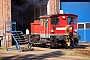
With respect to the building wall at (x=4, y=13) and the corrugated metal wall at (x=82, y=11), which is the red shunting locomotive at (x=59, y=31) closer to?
the building wall at (x=4, y=13)

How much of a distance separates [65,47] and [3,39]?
6039 mm

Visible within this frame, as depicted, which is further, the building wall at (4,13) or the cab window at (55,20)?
the building wall at (4,13)

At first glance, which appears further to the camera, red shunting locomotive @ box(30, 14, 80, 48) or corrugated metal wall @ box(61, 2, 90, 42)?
corrugated metal wall @ box(61, 2, 90, 42)

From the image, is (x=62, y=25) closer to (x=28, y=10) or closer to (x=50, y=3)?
(x=50, y=3)

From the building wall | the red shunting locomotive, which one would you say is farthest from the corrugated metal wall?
the building wall

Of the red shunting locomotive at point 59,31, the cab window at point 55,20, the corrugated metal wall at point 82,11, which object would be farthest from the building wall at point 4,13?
the corrugated metal wall at point 82,11

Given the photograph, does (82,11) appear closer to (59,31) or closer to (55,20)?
(55,20)

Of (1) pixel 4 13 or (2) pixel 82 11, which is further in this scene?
(2) pixel 82 11

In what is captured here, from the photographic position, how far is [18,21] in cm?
3075

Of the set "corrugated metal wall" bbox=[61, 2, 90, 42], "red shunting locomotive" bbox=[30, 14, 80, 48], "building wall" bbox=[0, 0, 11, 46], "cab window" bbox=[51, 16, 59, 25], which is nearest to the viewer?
"red shunting locomotive" bbox=[30, 14, 80, 48]

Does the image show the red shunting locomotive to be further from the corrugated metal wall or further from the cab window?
the corrugated metal wall

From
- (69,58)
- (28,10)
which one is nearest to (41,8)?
(28,10)

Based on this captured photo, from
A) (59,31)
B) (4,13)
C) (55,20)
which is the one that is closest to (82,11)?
(55,20)

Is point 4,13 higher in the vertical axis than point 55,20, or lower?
higher
